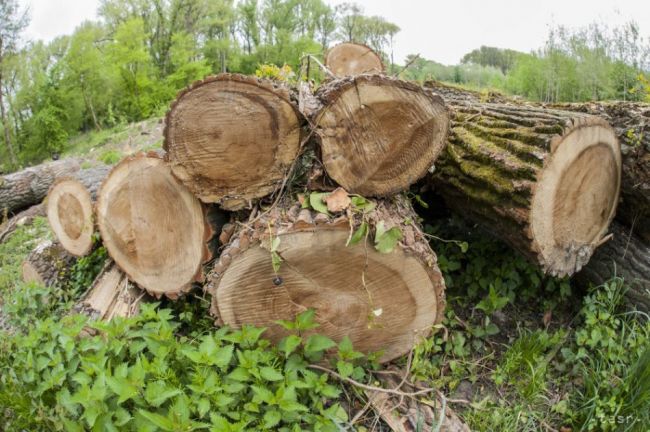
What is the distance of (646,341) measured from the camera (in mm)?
2254

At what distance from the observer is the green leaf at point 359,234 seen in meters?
1.95

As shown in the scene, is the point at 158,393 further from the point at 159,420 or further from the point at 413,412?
the point at 413,412

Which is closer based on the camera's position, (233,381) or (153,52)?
(233,381)

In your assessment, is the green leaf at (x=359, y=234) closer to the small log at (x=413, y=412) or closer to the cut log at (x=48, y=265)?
the small log at (x=413, y=412)

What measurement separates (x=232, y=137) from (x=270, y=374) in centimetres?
108

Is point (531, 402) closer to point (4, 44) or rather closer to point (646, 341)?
point (646, 341)

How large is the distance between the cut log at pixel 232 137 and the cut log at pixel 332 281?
23cm

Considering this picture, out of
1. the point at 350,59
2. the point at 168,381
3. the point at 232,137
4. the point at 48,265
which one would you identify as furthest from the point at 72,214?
the point at 350,59

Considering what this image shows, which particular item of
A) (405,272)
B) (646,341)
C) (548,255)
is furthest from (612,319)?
(405,272)

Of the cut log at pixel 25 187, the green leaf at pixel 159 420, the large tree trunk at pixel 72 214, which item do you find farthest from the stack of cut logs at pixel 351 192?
the cut log at pixel 25 187

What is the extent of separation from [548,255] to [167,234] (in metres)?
2.01

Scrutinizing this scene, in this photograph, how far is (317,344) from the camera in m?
1.99

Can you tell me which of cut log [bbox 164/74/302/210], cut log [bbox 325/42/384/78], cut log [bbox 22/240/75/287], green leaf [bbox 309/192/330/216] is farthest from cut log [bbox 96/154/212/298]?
cut log [bbox 325/42/384/78]

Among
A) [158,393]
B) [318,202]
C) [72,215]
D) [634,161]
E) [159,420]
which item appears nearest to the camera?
[159,420]
